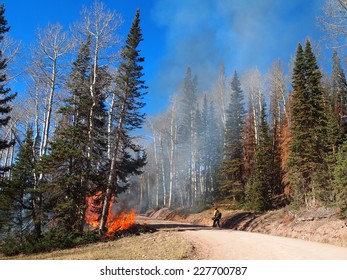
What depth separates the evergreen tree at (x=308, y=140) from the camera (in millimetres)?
18828

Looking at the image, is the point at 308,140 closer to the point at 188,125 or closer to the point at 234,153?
the point at 234,153

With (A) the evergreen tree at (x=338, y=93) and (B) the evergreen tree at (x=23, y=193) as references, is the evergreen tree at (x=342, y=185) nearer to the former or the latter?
(B) the evergreen tree at (x=23, y=193)

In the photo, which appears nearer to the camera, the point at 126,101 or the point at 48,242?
the point at 48,242

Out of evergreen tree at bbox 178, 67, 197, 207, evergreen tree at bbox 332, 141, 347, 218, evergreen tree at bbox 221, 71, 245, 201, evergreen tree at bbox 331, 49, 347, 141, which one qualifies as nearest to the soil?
evergreen tree at bbox 332, 141, 347, 218

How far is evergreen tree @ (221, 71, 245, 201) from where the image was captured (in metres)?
31.0

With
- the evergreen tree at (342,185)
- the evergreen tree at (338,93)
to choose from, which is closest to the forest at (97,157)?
the evergreen tree at (342,185)

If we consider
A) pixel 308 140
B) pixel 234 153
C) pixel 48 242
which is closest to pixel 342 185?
pixel 308 140

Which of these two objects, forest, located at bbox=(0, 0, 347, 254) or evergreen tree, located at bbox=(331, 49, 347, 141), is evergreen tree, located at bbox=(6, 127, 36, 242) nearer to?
forest, located at bbox=(0, 0, 347, 254)

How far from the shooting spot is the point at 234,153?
3253 cm

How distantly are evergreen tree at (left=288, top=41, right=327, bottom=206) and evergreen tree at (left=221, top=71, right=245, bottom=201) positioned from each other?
10.3 metres

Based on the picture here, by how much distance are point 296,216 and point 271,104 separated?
91.5 ft

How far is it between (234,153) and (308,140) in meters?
12.6

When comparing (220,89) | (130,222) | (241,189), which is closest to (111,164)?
(130,222)

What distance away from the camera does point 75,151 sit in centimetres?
1584
